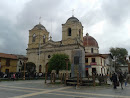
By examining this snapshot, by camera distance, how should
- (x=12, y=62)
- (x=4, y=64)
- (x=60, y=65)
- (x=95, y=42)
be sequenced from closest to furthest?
(x=60, y=65) → (x=4, y=64) → (x=12, y=62) → (x=95, y=42)

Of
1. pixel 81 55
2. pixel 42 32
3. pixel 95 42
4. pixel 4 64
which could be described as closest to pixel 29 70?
pixel 4 64

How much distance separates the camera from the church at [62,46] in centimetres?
3855

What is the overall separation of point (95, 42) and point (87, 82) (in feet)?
129

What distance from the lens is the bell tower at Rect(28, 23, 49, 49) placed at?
147ft

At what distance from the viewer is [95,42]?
168 ft

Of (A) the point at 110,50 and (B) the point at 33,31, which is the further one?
(A) the point at 110,50

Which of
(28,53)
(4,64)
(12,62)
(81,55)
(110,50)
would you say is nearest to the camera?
(81,55)

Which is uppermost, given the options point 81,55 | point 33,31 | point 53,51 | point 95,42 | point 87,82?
point 33,31

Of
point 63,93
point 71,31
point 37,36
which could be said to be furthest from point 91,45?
point 63,93

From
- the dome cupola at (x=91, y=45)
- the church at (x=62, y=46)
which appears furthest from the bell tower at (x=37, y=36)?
the dome cupola at (x=91, y=45)

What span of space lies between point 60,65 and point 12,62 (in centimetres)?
1862

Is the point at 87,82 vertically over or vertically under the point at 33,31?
under

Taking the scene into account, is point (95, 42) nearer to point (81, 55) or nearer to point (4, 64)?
point (4, 64)

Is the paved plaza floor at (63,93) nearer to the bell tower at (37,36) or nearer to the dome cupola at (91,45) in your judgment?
the bell tower at (37,36)
